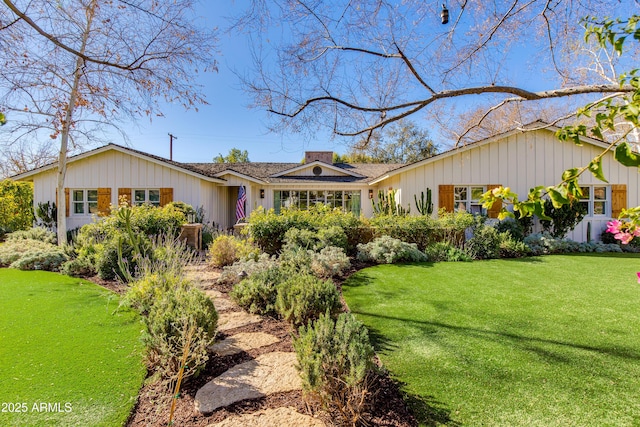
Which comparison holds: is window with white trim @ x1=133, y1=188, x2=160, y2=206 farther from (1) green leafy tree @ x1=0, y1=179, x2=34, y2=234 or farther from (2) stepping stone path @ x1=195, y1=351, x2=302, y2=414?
(2) stepping stone path @ x1=195, y1=351, x2=302, y2=414

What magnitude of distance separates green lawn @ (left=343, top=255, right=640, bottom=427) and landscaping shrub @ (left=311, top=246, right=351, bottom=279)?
41 centimetres

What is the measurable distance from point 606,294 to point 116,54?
9.39m

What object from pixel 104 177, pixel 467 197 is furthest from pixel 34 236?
pixel 467 197

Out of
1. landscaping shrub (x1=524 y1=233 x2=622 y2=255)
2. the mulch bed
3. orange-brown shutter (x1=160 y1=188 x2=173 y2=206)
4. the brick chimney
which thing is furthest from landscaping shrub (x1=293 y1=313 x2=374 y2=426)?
the brick chimney

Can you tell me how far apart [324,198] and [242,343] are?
14312 mm

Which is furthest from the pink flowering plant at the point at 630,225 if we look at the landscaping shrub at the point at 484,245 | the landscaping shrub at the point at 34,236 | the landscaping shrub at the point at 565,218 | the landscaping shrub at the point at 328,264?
the landscaping shrub at the point at 34,236

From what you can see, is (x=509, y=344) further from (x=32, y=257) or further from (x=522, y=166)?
(x=522, y=166)

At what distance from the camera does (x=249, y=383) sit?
2.99 meters

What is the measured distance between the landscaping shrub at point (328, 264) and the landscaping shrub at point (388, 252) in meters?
1.25

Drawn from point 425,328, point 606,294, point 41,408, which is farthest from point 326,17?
point 606,294

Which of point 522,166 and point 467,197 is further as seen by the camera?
point 467,197

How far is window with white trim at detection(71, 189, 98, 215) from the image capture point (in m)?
13.9

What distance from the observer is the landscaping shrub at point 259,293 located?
484 cm

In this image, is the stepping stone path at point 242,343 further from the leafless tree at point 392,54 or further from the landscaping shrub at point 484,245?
the landscaping shrub at point 484,245
